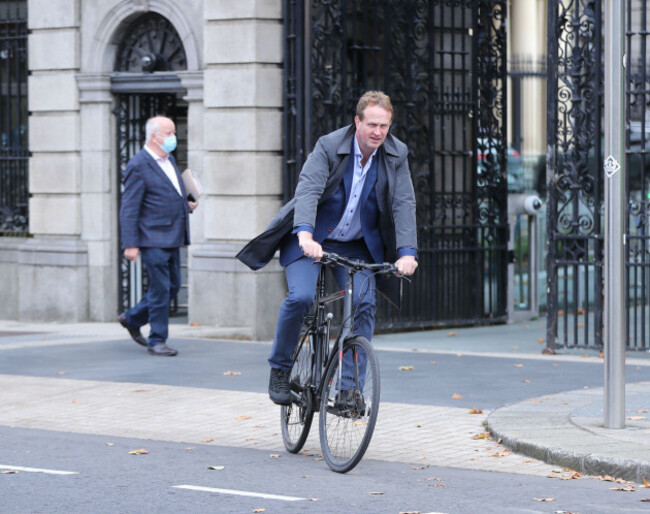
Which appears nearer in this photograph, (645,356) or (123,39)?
(645,356)

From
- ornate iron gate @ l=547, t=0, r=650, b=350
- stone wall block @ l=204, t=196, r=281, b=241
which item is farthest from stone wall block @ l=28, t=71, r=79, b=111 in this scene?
ornate iron gate @ l=547, t=0, r=650, b=350

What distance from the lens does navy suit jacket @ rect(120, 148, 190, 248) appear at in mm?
12570

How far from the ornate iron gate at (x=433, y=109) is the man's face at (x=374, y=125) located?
5831 mm

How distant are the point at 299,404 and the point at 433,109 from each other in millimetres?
7289

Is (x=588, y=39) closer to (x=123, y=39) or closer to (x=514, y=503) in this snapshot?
(x=123, y=39)

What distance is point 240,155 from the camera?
14305 millimetres

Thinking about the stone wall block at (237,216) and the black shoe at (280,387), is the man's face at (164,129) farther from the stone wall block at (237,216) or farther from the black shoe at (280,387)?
the black shoe at (280,387)

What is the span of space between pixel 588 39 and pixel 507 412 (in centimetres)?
445

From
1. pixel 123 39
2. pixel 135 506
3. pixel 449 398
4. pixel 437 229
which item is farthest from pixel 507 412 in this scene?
pixel 123 39

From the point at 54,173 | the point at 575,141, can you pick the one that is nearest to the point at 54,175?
the point at 54,173

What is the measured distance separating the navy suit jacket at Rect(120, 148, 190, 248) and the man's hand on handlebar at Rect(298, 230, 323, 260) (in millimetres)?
5044

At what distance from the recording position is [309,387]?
8031 millimetres

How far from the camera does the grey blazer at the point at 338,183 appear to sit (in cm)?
795

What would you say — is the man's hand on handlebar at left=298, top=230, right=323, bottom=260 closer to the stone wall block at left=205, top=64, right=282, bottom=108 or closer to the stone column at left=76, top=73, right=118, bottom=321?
the stone wall block at left=205, top=64, right=282, bottom=108
